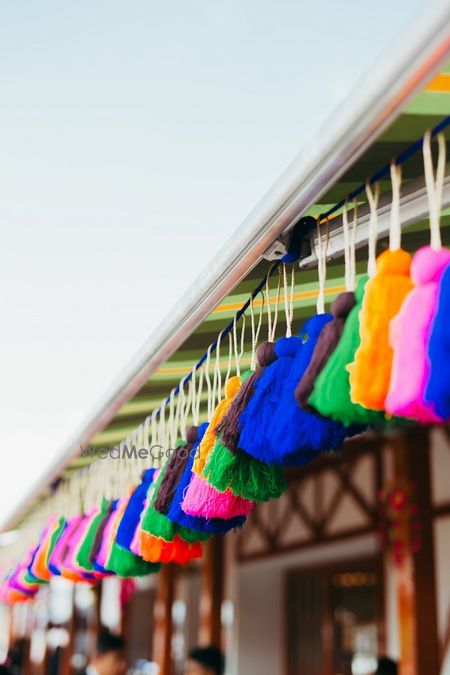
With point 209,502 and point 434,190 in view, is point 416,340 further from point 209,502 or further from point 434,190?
point 209,502

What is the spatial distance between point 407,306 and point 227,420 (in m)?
0.59

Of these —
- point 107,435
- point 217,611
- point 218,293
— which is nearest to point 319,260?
point 218,293

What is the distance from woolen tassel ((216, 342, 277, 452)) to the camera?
1.74 m

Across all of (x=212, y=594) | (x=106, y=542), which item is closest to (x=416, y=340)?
(x=106, y=542)

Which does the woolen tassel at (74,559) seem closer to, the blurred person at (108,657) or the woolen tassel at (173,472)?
the woolen tassel at (173,472)

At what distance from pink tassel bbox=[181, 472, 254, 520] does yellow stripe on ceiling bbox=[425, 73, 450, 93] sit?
1.00 m

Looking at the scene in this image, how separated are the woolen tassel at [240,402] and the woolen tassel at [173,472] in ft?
1.47

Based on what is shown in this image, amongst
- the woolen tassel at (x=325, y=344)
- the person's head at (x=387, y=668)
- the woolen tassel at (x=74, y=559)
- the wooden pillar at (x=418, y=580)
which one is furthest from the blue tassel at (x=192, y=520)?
the wooden pillar at (x=418, y=580)

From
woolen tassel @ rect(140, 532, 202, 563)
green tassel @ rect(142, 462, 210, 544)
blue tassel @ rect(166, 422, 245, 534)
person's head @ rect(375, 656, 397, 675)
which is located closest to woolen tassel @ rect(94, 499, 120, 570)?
woolen tassel @ rect(140, 532, 202, 563)

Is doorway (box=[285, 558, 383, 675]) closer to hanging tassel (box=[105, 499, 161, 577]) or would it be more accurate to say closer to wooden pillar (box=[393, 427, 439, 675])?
wooden pillar (box=[393, 427, 439, 675])

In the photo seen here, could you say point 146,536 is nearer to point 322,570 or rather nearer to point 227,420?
point 227,420

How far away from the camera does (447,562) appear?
5559 millimetres

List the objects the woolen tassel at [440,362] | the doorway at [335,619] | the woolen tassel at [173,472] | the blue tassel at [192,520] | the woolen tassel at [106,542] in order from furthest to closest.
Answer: the doorway at [335,619] → the woolen tassel at [106,542] → the woolen tassel at [173,472] → the blue tassel at [192,520] → the woolen tassel at [440,362]

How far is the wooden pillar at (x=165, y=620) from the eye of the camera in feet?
24.4
